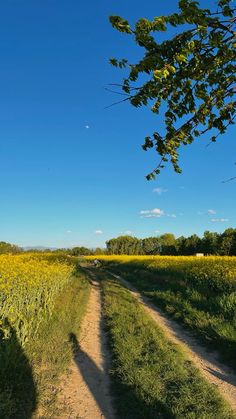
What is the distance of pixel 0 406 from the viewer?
5.12 metres

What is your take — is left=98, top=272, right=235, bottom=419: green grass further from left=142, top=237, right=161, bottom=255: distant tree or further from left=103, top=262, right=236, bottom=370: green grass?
left=142, top=237, right=161, bottom=255: distant tree

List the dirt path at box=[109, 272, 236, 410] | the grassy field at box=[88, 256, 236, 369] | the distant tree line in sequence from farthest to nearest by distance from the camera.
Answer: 1. the distant tree line
2. the grassy field at box=[88, 256, 236, 369]
3. the dirt path at box=[109, 272, 236, 410]

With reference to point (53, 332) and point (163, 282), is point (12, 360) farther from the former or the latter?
point (163, 282)

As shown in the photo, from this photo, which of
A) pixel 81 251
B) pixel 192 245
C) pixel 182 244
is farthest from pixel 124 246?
pixel 192 245

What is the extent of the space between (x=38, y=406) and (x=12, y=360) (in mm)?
1022

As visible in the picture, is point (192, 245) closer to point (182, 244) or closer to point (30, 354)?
point (182, 244)

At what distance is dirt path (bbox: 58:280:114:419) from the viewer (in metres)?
5.78

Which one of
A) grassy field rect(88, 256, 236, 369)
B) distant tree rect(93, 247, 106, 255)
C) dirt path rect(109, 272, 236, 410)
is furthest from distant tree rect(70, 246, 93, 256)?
dirt path rect(109, 272, 236, 410)

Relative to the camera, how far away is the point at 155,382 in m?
6.53

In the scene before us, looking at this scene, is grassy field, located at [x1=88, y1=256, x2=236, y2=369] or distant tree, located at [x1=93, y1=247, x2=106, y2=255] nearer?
grassy field, located at [x1=88, y1=256, x2=236, y2=369]

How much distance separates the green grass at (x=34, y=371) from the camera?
17.9 feet

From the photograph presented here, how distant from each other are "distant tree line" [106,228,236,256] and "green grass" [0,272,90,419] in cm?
6396

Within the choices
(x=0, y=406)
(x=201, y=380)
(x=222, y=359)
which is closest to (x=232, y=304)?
(x=222, y=359)

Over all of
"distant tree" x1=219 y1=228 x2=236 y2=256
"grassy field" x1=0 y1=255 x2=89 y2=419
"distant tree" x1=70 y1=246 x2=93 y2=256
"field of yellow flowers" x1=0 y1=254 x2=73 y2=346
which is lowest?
"grassy field" x1=0 y1=255 x2=89 y2=419
